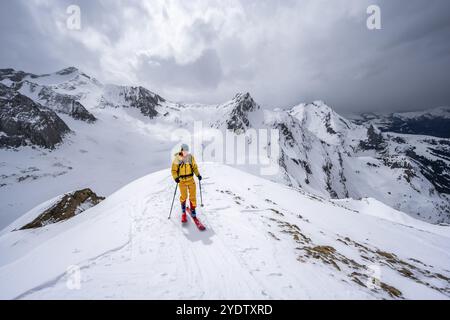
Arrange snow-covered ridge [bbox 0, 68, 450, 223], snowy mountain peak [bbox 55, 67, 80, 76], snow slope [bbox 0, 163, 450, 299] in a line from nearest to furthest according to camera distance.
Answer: snow slope [bbox 0, 163, 450, 299]
snow-covered ridge [bbox 0, 68, 450, 223]
snowy mountain peak [bbox 55, 67, 80, 76]

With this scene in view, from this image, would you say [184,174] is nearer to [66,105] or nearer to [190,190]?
[190,190]

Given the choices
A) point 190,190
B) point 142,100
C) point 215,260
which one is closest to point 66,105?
point 142,100

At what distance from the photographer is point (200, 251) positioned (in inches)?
262

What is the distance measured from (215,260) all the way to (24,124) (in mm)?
80660

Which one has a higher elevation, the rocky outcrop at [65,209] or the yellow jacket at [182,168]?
the yellow jacket at [182,168]

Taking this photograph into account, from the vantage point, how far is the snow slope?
4.97 m

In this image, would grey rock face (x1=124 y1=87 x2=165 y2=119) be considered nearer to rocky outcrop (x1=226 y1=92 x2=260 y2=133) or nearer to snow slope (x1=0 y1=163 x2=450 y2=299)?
rocky outcrop (x1=226 y1=92 x2=260 y2=133)

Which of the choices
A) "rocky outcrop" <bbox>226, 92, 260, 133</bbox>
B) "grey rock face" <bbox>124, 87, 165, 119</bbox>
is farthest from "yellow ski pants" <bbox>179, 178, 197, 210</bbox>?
"grey rock face" <bbox>124, 87, 165, 119</bbox>

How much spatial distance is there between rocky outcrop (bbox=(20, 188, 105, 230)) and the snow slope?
2.77 m

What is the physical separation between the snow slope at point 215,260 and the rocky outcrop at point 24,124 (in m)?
64.6

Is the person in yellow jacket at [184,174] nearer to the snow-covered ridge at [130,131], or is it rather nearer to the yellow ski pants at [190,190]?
the yellow ski pants at [190,190]

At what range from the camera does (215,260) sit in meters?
6.20

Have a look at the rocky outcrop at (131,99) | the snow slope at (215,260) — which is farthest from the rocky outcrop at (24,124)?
the snow slope at (215,260)

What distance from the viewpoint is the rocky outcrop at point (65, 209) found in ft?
48.3
